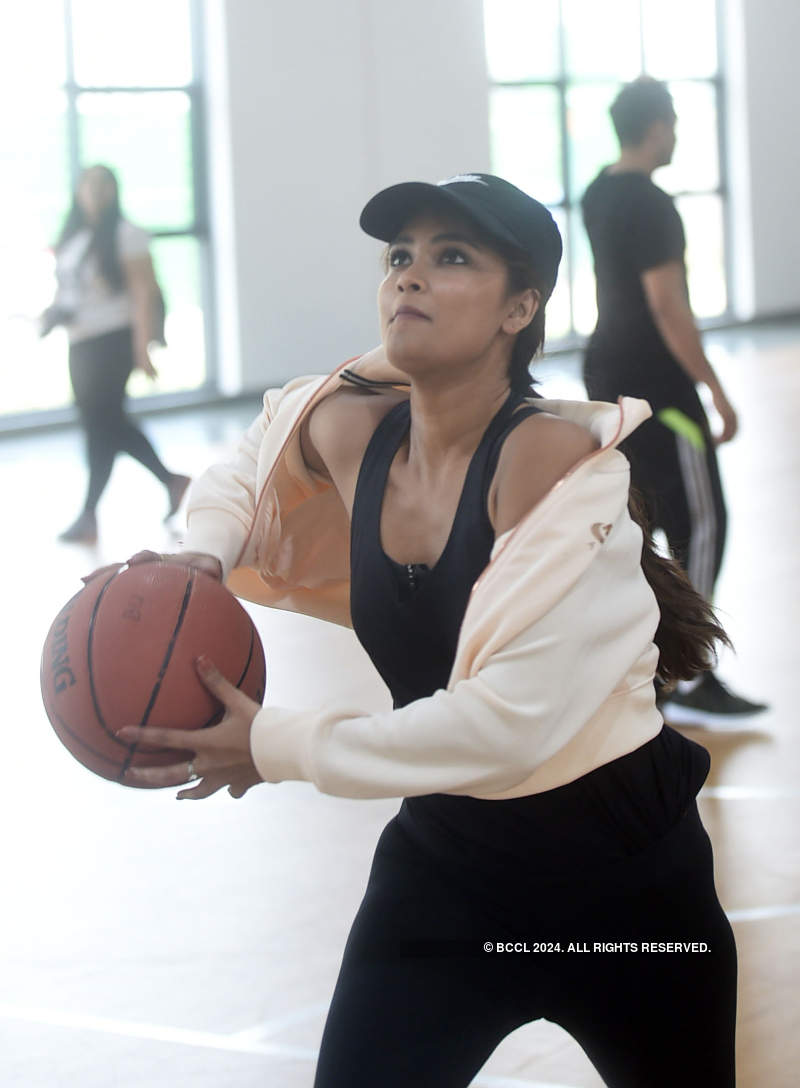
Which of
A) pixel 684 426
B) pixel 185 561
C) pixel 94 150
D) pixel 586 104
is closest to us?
pixel 185 561

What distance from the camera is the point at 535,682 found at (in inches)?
53.9

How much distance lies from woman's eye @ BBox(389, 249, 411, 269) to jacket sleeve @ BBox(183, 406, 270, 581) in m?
0.31

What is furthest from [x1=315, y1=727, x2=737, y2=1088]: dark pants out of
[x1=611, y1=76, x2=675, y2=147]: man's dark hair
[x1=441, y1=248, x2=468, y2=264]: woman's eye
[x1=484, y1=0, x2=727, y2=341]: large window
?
[x1=484, y1=0, x2=727, y2=341]: large window

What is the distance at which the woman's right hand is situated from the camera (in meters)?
1.69

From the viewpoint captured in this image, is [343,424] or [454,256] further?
[343,424]

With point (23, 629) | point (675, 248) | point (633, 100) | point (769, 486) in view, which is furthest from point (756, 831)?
point (769, 486)

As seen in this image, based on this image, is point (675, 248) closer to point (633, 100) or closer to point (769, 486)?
point (633, 100)

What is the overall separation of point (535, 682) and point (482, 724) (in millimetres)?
61

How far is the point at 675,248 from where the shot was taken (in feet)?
12.3

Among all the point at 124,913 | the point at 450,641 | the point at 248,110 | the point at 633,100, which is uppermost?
the point at 248,110

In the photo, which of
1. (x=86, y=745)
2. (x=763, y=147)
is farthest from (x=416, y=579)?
(x=763, y=147)

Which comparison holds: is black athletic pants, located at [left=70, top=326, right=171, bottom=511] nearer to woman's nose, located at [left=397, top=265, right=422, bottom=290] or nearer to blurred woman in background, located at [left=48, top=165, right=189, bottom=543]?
blurred woman in background, located at [left=48, top=165, right=189, bottom=543]

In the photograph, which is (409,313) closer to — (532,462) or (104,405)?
(532,462)

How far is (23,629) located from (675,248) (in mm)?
2637
